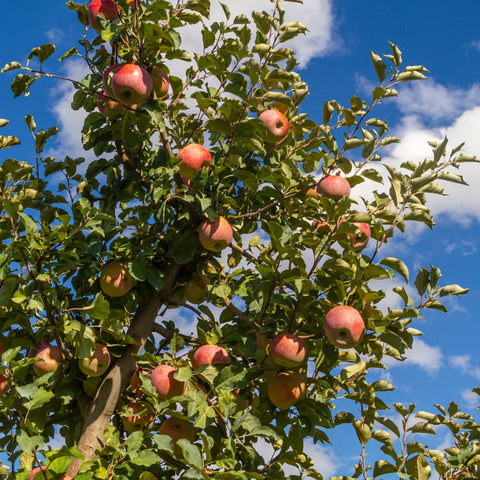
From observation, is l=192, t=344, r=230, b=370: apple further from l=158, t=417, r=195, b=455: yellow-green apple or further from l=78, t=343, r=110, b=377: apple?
l=78, t=343, r=110, b=377: apple

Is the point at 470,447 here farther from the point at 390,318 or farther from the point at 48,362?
the point at 48,362

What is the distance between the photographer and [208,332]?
155 inches

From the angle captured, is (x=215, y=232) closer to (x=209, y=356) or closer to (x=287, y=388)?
(x=209, y=356)

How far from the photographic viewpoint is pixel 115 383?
3873 millimetres

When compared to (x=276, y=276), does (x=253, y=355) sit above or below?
below

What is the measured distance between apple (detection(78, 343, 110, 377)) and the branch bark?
0.16m

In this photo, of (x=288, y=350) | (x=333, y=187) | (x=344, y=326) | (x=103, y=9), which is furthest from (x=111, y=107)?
(x=344, y=326)

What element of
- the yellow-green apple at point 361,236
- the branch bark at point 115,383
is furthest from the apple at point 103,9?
the yellow-green apple at point 361,236

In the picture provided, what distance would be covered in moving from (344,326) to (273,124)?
152 cm

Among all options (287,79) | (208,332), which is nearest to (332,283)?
(208,332)

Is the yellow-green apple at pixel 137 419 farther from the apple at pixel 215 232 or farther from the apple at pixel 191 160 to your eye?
the apple at pixel 191 160

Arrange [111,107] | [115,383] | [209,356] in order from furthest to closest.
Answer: [111,107]
[115,383]
[209,356]

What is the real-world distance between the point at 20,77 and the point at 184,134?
48.7 inches

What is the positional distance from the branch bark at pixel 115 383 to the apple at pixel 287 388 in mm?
924
